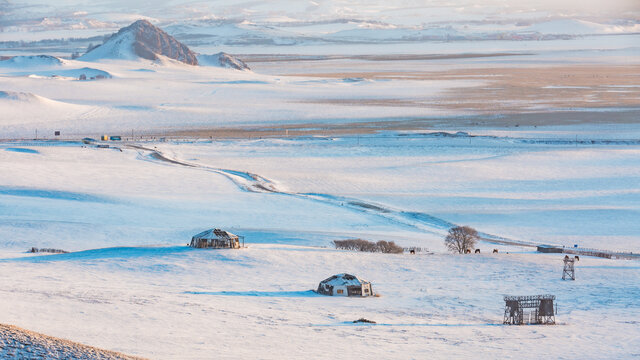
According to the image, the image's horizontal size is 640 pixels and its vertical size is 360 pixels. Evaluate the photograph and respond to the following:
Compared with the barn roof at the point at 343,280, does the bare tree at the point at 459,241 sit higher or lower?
higher

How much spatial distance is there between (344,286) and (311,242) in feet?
24.2

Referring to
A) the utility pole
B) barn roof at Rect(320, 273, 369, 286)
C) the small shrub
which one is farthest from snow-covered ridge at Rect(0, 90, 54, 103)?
the utility pole

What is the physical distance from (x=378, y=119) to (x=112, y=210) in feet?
126

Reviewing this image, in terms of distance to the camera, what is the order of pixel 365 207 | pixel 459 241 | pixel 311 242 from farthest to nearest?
pixel 365 207
pixel 311 242
pixel 459 241

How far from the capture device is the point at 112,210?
38125 mm

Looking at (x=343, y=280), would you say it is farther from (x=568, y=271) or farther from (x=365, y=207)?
(x=365, y=207)

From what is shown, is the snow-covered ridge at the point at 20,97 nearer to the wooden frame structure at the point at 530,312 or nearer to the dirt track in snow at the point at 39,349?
the wooden frame structure at the point at 530,312

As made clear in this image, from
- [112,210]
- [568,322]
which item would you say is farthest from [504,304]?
[112,210]

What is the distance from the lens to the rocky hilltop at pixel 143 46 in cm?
13038

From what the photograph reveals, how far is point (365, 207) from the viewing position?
131ft

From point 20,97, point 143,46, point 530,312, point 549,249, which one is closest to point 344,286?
point 530,312

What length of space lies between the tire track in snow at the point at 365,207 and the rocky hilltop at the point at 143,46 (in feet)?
269

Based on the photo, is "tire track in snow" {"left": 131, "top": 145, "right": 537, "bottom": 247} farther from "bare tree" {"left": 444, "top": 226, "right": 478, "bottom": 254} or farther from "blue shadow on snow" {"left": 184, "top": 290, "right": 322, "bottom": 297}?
"blue shadow on snow" {"left": 184, "top": 290, "right": 322, "bottom": 297}

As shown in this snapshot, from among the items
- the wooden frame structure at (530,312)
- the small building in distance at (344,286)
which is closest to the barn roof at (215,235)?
the small building in distance at (344,286)
